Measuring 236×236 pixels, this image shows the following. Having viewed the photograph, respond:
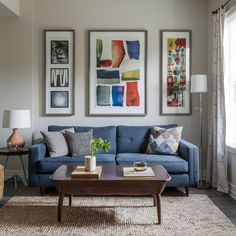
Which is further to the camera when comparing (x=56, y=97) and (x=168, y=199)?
(x=56, y=97)

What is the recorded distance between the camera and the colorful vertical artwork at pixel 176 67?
17.5 feet

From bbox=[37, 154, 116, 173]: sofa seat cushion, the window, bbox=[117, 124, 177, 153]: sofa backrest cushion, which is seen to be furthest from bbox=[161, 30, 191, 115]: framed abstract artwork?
bbox=[37, 154, 116, 173]: sofa seat cushion

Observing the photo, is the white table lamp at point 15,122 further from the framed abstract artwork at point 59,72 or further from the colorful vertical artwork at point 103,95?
A: the colorful vertical artwork at point 103,95

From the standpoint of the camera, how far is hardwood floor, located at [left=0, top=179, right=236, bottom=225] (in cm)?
376

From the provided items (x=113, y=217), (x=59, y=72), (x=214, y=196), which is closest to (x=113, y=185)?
(x=113, y=217)

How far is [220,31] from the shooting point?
15.2 feet

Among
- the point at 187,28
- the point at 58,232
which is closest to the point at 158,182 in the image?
the point at 58,232

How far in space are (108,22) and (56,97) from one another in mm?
1444

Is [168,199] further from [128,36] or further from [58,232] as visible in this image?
[128,36]

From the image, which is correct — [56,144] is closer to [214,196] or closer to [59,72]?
[59,72]

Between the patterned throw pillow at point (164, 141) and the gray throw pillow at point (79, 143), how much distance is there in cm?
89

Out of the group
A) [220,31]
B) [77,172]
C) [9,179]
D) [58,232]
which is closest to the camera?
[58,232]

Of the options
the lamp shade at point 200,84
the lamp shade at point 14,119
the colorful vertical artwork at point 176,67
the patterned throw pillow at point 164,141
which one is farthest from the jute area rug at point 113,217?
the colorful vertical artwork at point 176,67

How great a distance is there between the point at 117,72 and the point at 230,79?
5.60ft
